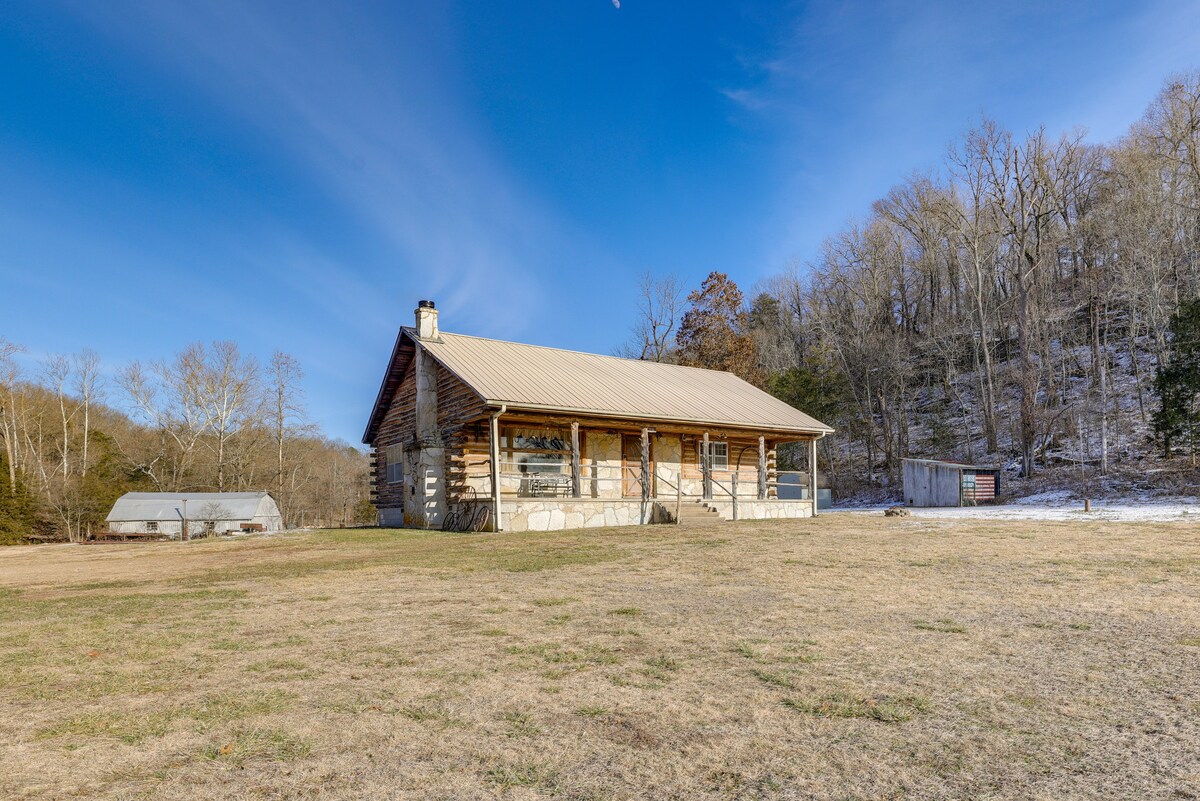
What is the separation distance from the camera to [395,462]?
74.4ft

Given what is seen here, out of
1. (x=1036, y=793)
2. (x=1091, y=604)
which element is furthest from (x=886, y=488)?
(x=1036, y=793)

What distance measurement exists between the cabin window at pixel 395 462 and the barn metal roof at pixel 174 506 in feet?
24.1

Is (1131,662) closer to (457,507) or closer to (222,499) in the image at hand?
(457,507)

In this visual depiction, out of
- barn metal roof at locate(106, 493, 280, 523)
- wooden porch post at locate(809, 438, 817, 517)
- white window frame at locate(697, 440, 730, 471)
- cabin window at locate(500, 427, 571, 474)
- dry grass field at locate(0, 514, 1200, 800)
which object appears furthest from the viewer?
barn metal roof at locate(106, 493, 280, 523)

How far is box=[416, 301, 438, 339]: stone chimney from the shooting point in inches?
807

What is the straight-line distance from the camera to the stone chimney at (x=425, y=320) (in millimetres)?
20500

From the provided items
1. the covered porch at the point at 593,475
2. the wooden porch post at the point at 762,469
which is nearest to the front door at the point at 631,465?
the covered porch at the point at 593,475

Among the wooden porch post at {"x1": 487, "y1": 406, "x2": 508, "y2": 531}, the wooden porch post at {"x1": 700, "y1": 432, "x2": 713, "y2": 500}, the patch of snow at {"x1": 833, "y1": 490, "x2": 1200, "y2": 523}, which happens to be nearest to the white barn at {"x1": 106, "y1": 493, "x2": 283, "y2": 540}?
the wooden porch post at {"x1": 487, "y1": 406, "x2": 508, "y2": 531}

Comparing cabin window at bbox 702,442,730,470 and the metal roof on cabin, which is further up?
the metal roof on cabin

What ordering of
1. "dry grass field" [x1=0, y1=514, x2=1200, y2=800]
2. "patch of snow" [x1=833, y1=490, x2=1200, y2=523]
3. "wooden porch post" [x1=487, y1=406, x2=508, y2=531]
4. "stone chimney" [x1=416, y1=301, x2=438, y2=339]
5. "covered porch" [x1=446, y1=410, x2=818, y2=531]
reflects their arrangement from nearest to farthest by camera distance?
"dry grass field" [x1=0, y1=514, x2=1200, y2=800], "patch of snow" [x1=833, y1=490, x2=1200, y2=523], "wooden porch post" [x1=487, y1=406, x2=508, y2=531], "covered porch" [x1=446, y1=410, x2=818, y2=531], "stone chimney" [x1=416, y1=301, x2=438, y2=339]

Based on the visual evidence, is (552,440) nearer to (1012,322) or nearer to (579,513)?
(579,513)

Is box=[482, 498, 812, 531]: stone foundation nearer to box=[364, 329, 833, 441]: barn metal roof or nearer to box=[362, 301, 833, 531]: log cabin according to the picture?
box=[362, 301, 833, 531]: log cabin

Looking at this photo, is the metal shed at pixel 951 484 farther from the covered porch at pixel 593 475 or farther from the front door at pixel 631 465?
the front door at pixel 631 465

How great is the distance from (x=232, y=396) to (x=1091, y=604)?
39.5 meters
